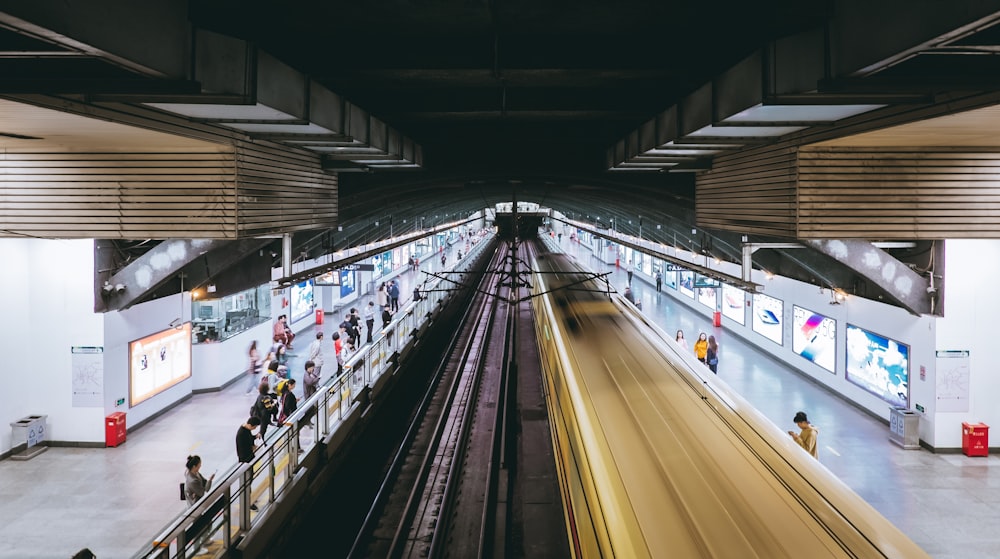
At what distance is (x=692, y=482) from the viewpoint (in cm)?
324

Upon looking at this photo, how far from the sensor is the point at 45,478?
24.8 feet

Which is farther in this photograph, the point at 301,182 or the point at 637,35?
the point at 301,182

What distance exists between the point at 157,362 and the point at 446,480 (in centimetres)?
599

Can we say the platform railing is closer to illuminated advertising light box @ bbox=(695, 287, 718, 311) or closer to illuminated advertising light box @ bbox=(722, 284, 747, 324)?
illuminated advertising light box @ bbox=(722, 284, 747, 324)

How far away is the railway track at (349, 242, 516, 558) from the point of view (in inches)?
244

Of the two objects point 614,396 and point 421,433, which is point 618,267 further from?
point 614,396

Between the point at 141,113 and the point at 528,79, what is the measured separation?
3.27 meters

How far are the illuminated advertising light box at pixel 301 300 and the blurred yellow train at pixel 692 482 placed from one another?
12.2m

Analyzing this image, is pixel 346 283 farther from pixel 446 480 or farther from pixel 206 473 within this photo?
pixel 446 480

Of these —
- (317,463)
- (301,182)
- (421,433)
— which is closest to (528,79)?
(301,182)

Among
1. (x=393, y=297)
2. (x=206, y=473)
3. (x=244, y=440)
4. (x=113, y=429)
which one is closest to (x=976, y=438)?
(x=244, y=440)

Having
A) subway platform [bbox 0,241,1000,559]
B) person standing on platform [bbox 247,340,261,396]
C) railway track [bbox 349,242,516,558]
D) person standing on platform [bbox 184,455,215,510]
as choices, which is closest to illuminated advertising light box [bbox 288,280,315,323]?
person standing on platform [bbox 247,340,261,396]

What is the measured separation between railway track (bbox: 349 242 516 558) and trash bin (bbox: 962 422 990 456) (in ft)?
23.7

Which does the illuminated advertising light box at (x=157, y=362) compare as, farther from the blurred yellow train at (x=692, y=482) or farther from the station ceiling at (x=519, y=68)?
the blurred yellow train at (x=692, y=482)
